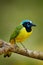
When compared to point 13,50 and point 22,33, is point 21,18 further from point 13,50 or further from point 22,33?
point 13,50

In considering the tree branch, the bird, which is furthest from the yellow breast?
the tree branch

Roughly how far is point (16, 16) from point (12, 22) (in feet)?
0.32

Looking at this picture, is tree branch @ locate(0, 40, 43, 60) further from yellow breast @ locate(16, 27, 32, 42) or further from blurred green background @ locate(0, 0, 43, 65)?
blurred green background @ locate(0, 0, 43, 65)

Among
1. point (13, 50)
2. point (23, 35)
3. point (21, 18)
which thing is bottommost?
point (13, 50)

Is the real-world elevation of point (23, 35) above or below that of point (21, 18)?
below

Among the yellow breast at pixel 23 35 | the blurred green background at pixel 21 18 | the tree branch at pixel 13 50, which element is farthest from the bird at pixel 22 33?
the blurred green background at pixel 21 18

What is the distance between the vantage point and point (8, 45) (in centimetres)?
207

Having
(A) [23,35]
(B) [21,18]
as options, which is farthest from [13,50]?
(B) [21,18]

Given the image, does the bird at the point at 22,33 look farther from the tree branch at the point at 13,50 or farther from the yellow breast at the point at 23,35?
the tree branch at the point at 13,50

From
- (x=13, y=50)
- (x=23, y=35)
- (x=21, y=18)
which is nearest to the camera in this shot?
(x=13, y=50)

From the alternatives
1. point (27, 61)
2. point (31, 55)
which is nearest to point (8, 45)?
point (31, 55)

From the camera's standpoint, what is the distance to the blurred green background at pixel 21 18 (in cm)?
379

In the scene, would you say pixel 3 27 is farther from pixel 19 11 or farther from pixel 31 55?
pixel 31 55

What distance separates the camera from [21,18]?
3809 mm
